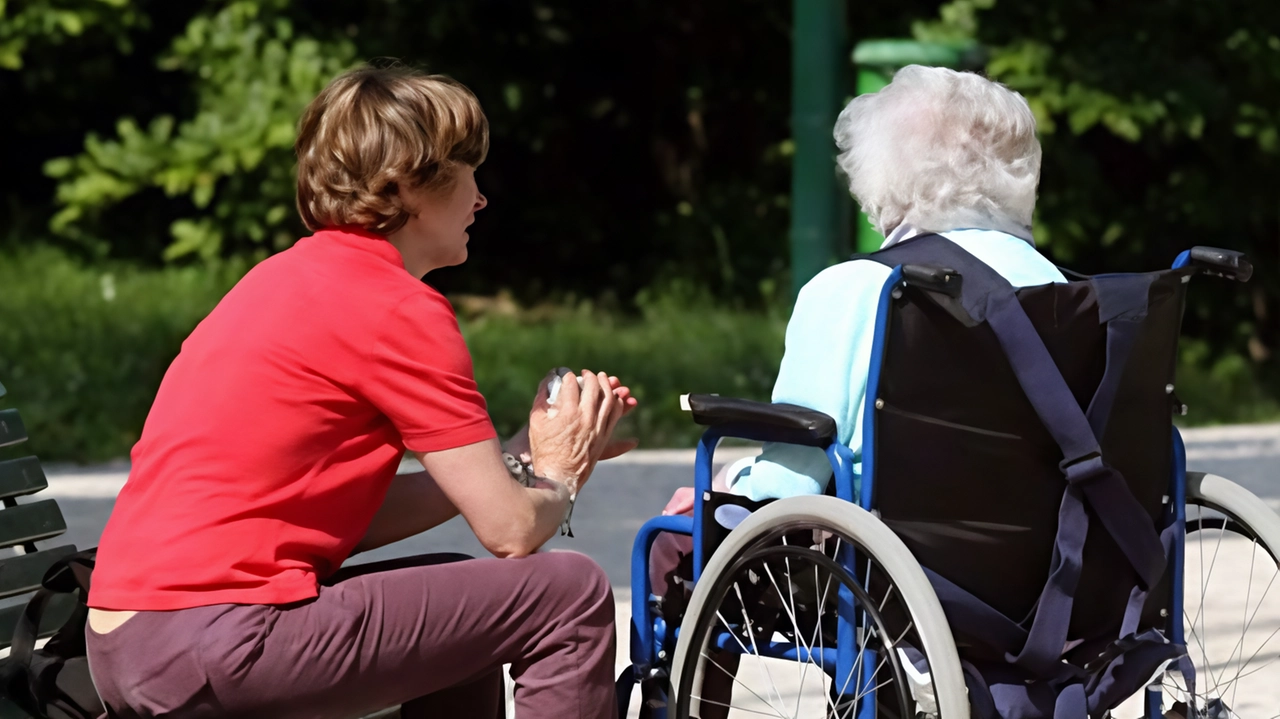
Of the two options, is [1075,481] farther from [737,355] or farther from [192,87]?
[192,87]

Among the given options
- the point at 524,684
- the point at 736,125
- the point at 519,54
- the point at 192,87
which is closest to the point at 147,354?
the point at 192,87

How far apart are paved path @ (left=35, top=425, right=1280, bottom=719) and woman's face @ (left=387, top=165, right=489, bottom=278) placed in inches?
75.1

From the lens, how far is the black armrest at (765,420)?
2.42m

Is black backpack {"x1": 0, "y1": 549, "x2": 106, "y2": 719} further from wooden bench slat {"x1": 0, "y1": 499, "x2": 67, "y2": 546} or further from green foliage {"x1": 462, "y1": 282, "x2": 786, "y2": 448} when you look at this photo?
green foliage {"x1": 462, "y1": 282, "x2": 786, "y2": 448}

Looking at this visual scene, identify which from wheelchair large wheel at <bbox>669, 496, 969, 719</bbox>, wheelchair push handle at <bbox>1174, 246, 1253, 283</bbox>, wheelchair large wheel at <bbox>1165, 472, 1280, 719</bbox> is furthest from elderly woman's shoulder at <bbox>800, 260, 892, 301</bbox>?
wheelchair large wheel at <bbox>1165, 472, 1280, 719</bbox>

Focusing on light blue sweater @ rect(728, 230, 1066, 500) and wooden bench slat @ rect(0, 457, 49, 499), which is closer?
light blue sweater @ rect(728, 230, 1066, 500)

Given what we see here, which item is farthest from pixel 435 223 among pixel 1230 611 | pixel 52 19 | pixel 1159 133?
pixel 1159 133

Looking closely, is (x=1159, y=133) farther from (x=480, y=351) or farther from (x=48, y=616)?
(x=48, y=616)

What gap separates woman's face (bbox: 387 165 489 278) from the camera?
235 centimetres

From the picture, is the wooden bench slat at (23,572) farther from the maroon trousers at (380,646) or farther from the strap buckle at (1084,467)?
the strap buckle at (1084,467)

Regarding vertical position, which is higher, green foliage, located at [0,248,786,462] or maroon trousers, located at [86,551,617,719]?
maroon trousers, located at [86,551,617,719]

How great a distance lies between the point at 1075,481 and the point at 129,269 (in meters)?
8.59

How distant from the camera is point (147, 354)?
764 centimetres

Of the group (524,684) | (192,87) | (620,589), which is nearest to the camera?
(524,684)
